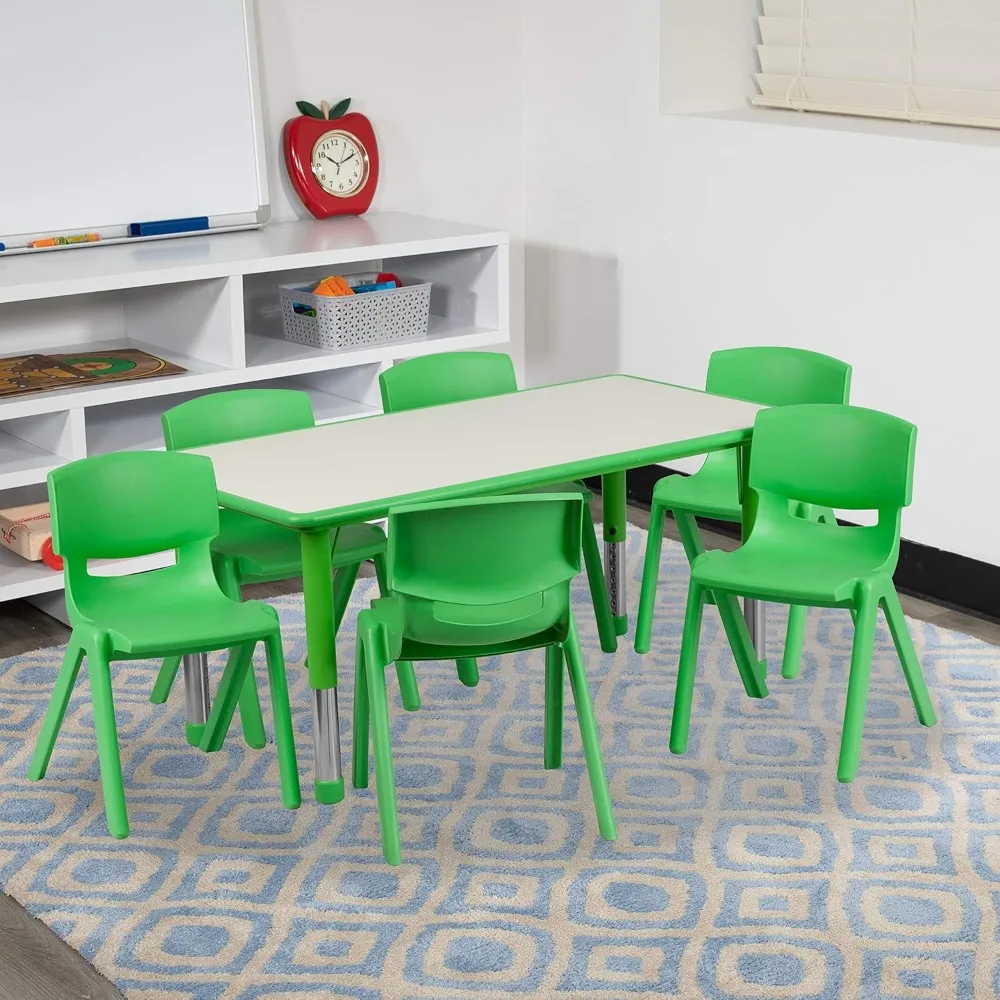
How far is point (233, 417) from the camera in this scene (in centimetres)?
348

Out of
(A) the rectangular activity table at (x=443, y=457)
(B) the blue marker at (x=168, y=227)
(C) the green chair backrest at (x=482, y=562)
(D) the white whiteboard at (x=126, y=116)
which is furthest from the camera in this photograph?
(B) the blue marker at (x=168, y=227)

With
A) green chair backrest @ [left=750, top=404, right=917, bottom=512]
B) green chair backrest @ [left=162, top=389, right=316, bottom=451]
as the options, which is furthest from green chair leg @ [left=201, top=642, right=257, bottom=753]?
green chair backrest @ [left=750, top=404, right=917, bottom=512]

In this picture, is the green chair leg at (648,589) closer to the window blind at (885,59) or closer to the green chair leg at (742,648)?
the green chair leg at (742,648)

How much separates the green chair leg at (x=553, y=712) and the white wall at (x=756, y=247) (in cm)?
157

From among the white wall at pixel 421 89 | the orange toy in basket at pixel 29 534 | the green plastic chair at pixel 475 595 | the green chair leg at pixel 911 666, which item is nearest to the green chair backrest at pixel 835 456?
the green chair leg at pixel 911 666

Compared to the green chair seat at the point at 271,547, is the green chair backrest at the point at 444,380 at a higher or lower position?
higher

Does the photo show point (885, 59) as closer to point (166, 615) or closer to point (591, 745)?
point (591, 745)

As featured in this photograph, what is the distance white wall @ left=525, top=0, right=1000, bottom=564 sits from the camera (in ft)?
13.4

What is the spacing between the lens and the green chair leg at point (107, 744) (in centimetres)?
286

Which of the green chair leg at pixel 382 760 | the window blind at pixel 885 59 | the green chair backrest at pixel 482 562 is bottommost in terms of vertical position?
the green chair leg at pixel 382 760

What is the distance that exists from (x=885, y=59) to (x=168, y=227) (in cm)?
215

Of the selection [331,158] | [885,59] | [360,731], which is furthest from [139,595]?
[885,59]

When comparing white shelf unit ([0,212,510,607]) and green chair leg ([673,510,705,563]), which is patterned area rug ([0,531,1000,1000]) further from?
white shelf unit ([0,212,510,607])

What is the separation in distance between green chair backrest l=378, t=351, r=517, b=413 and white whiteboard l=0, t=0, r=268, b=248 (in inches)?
44.1
